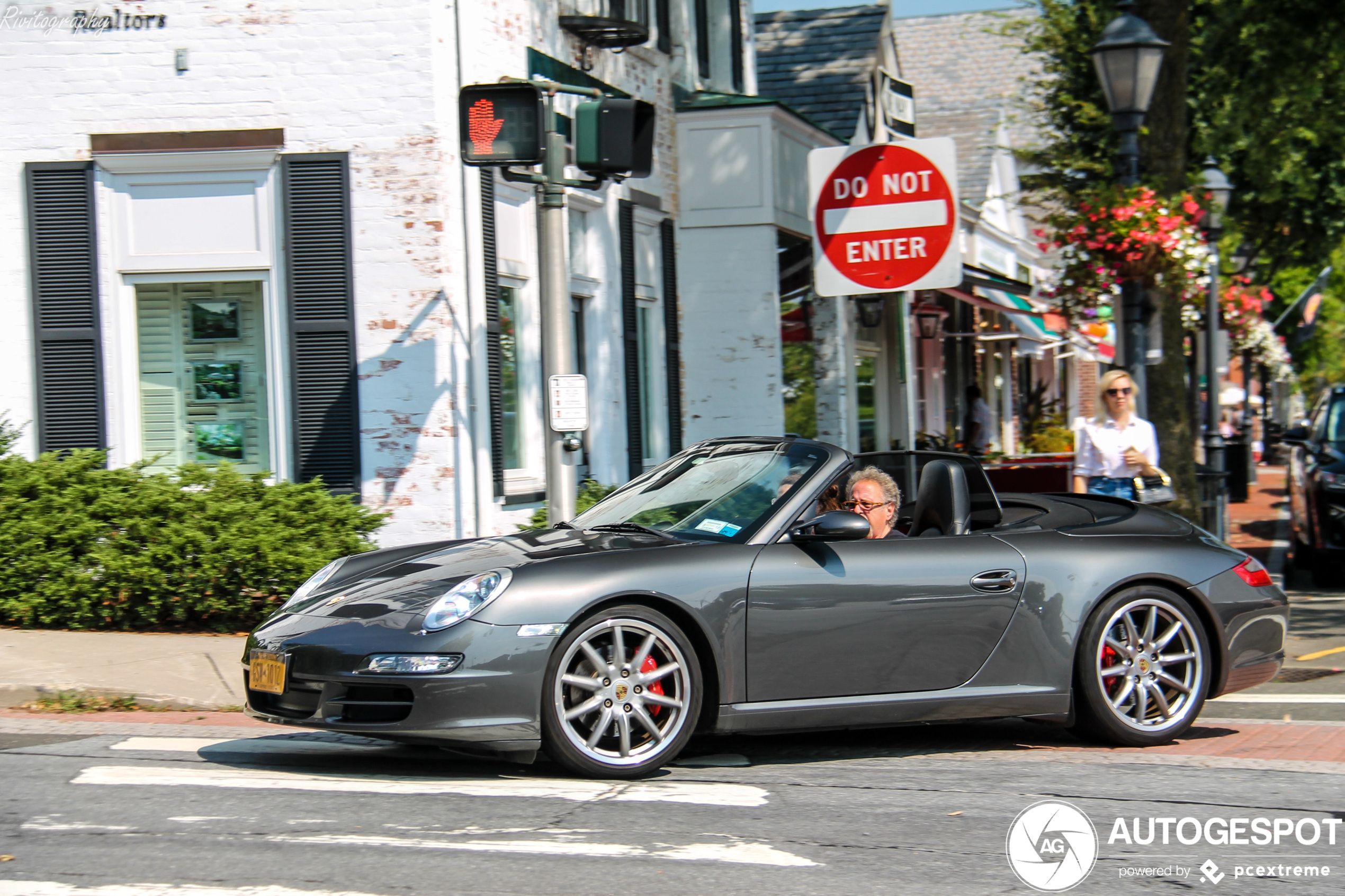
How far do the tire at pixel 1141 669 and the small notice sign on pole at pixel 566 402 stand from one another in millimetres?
3234

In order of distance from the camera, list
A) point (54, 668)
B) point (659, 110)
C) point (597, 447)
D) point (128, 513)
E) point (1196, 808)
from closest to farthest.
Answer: point (1196, 808), point (54, 668), point (128, 513), point (597, 447), point (659, 110)

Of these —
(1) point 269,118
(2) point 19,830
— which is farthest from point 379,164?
(2) point 19,830

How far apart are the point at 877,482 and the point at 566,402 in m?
2.43

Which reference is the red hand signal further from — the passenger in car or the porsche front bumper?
the porsche front bumper

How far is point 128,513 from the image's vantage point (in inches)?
372

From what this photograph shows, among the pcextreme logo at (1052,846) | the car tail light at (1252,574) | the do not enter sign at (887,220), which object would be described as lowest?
the pcextreme logo at (1052,846)

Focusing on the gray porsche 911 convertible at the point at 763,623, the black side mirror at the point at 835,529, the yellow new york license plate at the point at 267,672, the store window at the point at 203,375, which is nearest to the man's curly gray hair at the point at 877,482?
the gray porsche 911 convertible at the point at 763,623

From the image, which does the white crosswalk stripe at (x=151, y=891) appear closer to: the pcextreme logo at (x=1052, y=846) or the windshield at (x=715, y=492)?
the pcextreme logo at (x=1052, y=846)

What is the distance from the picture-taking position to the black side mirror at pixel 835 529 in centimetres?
594

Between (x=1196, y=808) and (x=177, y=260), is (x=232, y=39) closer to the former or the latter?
(x=177, y=260)

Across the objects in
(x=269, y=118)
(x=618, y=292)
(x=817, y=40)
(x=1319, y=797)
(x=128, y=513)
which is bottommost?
(x=1319, y=797)

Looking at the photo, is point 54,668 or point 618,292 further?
point 618,292

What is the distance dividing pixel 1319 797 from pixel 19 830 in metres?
4.53

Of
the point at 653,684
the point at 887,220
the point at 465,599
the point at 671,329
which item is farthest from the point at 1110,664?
the point at 671,329
